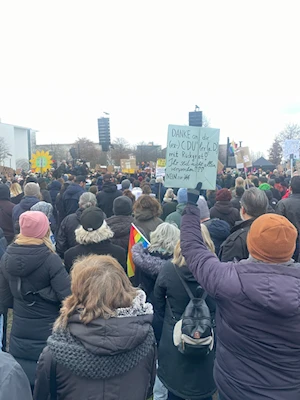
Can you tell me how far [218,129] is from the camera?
2.61 metres

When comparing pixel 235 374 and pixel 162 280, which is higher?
pixel 162 280

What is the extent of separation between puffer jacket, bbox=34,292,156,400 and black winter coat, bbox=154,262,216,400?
0.88m

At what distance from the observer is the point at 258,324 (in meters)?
1.92

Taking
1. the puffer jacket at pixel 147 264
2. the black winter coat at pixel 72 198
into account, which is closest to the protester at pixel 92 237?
the puffer jacket at pixel 147 264

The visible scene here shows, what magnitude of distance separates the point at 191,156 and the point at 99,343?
4.66 feet

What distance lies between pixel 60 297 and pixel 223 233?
6.67 ft

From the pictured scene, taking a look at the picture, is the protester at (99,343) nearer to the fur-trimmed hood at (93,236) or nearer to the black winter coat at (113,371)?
the black winter coat at (113,371)

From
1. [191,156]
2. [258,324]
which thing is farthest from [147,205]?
[258,324]

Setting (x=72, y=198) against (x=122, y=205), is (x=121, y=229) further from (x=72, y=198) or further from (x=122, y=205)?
(x=72, y=198)

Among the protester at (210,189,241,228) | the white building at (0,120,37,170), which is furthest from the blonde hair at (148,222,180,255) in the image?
the white building at (0,120,37,170)

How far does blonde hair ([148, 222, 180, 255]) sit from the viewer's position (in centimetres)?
335

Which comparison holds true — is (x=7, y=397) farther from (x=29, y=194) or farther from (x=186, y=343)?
(x=29, y=194)

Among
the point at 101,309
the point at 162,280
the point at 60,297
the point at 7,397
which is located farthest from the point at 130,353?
the point at 60,297

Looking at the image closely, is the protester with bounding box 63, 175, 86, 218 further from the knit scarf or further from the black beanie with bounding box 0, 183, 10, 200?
the knit scarf
